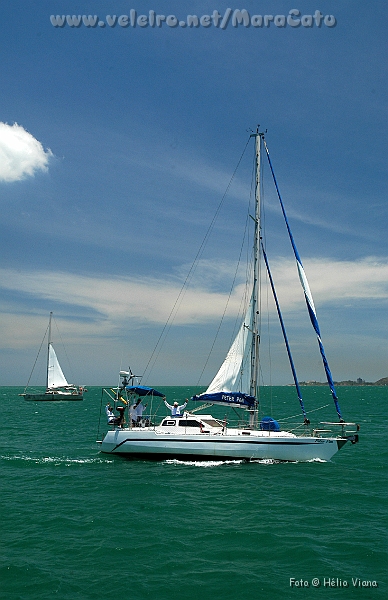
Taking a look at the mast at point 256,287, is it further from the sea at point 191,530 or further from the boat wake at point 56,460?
the boat wake at point 56,460

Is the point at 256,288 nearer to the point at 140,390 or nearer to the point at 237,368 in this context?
the point at 237,368

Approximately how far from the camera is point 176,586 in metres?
11.0

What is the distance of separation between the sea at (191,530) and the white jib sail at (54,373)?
78577 mm

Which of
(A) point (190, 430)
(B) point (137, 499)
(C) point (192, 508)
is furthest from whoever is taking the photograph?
(A) point (190, 430)

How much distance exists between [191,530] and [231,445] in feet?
32.2

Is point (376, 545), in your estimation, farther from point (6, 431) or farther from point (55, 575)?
point (6, 431)

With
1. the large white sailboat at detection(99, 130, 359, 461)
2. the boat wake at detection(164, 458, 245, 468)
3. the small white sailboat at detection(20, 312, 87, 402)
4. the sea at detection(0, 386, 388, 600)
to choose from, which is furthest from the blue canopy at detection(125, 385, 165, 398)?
the small white sailboat at detection(20, 312, 87, 402)

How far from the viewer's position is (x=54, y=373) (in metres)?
102

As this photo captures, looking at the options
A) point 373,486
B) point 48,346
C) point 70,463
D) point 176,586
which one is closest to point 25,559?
point 176,586

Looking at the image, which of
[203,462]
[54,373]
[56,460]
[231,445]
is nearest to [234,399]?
[231,445]

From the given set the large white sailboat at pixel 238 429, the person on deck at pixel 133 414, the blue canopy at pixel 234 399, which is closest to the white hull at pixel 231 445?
the large white sailboat at pixel 238 429

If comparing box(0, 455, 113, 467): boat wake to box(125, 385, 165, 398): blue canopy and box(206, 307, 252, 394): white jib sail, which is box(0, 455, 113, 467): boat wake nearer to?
box(125, 385, 165, 398): blue canopy

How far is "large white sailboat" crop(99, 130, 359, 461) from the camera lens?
2452 cm

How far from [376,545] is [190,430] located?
42.1 ft
